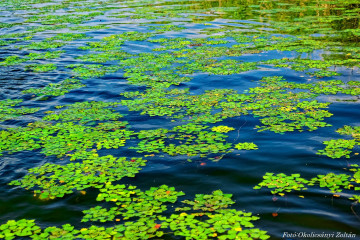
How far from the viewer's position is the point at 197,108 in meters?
8.98

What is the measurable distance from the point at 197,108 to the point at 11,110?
4660 mm

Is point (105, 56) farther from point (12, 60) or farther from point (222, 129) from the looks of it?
point (222, 129)

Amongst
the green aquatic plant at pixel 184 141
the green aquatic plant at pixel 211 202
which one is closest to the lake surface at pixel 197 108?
the green aquatic plant at pixel 184 141

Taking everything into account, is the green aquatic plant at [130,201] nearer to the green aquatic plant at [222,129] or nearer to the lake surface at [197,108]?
the lake surface at [197,108]

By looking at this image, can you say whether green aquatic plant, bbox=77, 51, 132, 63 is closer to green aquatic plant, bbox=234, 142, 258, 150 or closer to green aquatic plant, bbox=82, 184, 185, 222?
green aquatic plant, bbox=234, 142, 258, 150

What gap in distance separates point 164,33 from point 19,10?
1343 cm

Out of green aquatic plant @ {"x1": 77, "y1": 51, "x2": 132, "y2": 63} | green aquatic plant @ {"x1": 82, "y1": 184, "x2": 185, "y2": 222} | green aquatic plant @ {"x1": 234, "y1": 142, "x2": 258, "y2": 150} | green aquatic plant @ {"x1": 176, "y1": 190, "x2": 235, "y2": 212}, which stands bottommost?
green aquatic plant @ {"x1": 176, "y1": 190, "x2": 235, "y2": 212}

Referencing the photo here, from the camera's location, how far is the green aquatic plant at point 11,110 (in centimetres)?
905

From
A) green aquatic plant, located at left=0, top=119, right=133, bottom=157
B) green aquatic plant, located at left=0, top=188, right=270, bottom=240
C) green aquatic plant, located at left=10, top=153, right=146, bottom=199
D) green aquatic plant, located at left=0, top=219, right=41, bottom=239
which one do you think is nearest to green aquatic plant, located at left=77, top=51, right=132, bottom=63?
green aquatic plant, located at left=0, top=119, right=133, bottom=157

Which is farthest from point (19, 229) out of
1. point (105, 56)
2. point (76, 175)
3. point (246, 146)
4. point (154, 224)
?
point (105, 56)

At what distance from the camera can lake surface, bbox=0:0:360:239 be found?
5715 mm

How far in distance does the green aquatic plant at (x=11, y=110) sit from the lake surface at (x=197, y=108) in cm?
8

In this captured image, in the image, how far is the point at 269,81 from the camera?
10547 mm

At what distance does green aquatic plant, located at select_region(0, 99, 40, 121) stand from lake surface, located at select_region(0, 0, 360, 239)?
0.25 feet
